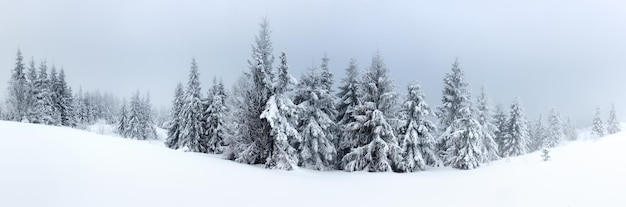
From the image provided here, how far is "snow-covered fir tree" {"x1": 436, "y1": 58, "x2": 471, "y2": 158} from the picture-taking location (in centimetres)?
2772

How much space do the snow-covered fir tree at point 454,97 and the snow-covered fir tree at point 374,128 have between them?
280 inches

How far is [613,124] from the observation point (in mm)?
66562

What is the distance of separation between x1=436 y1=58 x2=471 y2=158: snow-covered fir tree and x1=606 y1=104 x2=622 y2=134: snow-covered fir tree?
60.3 meters

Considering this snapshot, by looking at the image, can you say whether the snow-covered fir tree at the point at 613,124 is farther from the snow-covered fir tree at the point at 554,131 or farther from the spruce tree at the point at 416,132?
the spruce tree at the point at 416,132

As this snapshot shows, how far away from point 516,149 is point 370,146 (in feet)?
95.4

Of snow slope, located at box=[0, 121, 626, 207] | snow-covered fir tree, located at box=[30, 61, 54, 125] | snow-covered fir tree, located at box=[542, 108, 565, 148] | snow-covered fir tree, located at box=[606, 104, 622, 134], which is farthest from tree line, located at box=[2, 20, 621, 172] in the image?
snow-covered fir tree, located at box=[606, 104, 622, 134]

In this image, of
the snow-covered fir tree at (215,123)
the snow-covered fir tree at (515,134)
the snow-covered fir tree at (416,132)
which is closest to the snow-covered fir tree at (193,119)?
the snow-covered fir tree at (215,123)

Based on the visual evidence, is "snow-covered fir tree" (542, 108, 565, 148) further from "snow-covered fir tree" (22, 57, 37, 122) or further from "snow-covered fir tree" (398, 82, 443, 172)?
"snow-covered fir tree" (22, 57, 37, 122)

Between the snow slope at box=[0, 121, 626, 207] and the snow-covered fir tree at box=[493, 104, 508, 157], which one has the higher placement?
the snow-covered fir tree at box=[493, 104, 508, 157]

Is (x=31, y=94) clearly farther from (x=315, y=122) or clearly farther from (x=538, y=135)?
(x=538, y=135)

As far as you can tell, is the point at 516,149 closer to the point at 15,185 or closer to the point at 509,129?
the point at 509,129

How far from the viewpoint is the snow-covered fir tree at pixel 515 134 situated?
4134 cm

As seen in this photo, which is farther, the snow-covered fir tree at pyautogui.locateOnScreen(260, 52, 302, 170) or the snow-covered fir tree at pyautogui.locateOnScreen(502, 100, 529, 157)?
the snow-covered fir tree at pyautogui.locateOnScreen(502, 100, 529, 157)

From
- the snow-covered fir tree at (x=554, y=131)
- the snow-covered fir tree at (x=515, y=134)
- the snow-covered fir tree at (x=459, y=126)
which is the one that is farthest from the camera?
the snow-covered fir tree at (x=554, y=131)
